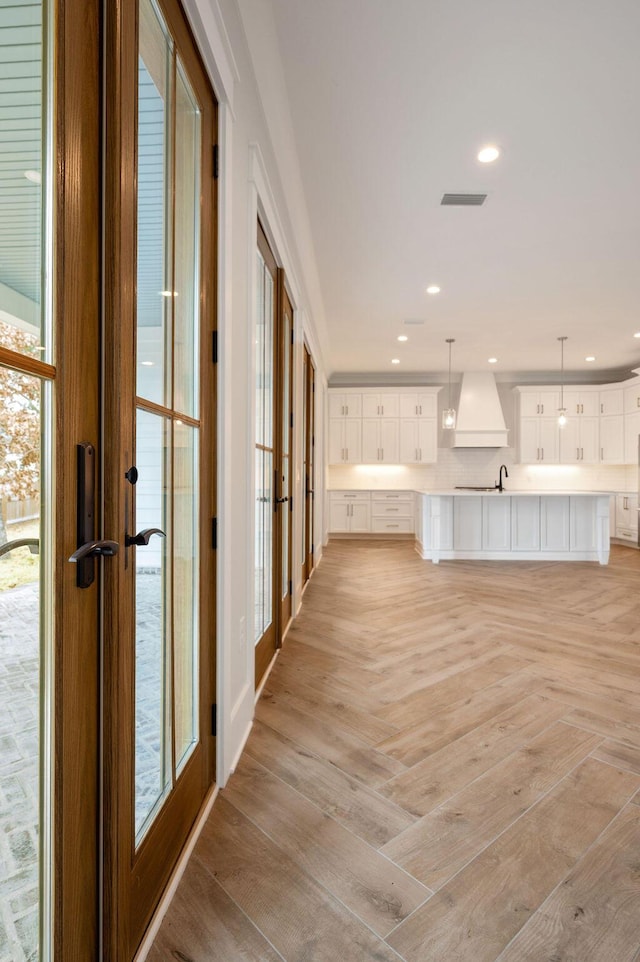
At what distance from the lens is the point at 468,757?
2.03m

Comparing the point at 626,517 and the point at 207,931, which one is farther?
the point at 626,517

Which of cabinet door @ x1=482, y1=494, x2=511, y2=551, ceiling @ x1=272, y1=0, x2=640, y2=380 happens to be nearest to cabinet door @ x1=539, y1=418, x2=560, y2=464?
cabinet door @ x1=482, y1=494, x2=511, y2=551

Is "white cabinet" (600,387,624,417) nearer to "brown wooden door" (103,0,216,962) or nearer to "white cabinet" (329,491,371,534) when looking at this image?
"white cabinet" (329,491,371,534)

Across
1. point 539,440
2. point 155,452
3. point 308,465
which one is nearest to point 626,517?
point 539,440

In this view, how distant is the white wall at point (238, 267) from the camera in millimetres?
1747

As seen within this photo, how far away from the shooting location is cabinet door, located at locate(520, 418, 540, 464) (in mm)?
8953

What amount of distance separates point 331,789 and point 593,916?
32.5 inches

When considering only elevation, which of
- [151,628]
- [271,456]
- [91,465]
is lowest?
[151,628]

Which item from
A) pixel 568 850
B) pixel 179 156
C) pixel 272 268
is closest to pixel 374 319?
pixel 272 268

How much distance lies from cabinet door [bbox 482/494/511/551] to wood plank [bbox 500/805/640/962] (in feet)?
17.8

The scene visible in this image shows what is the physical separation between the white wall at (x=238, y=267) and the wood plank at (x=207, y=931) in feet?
1.49

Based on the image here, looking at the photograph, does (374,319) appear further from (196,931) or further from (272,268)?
(196,931)

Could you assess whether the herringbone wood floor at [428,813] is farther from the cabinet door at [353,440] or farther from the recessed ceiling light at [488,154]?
the cabinet door at [353,440]

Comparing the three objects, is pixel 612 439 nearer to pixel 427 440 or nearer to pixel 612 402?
pixel 612 402
